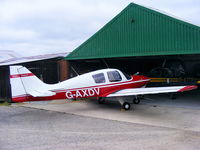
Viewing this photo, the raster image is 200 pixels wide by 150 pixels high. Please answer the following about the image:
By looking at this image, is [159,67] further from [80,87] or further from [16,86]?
[16,86]

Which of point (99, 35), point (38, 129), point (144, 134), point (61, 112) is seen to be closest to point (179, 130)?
point (144, 134)

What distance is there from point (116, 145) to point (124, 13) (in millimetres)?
8627

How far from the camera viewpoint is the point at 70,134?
22.0 ft

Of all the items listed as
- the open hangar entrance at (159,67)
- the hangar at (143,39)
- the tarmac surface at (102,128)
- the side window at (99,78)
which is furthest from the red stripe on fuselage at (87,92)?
the open hangar entrance at (159,67)

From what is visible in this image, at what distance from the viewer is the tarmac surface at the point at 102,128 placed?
5.71m

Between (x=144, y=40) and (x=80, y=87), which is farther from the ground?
(x=144, y=40)

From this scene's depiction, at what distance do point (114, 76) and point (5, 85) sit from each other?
790 centimetres

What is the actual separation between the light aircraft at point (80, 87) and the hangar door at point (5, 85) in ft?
16.9

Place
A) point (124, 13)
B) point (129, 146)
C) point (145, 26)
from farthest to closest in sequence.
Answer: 1. point (124, 13)
2. point (145, 26)
3. point (129, 146)

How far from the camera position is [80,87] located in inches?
384

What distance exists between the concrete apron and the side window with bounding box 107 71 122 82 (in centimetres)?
166

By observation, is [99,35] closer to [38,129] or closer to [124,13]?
[124,13]

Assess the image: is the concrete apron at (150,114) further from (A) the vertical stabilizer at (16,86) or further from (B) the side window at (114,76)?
(A) the vertical stabilizer at (16,86)

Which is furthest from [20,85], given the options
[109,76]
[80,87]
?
[109,76]
